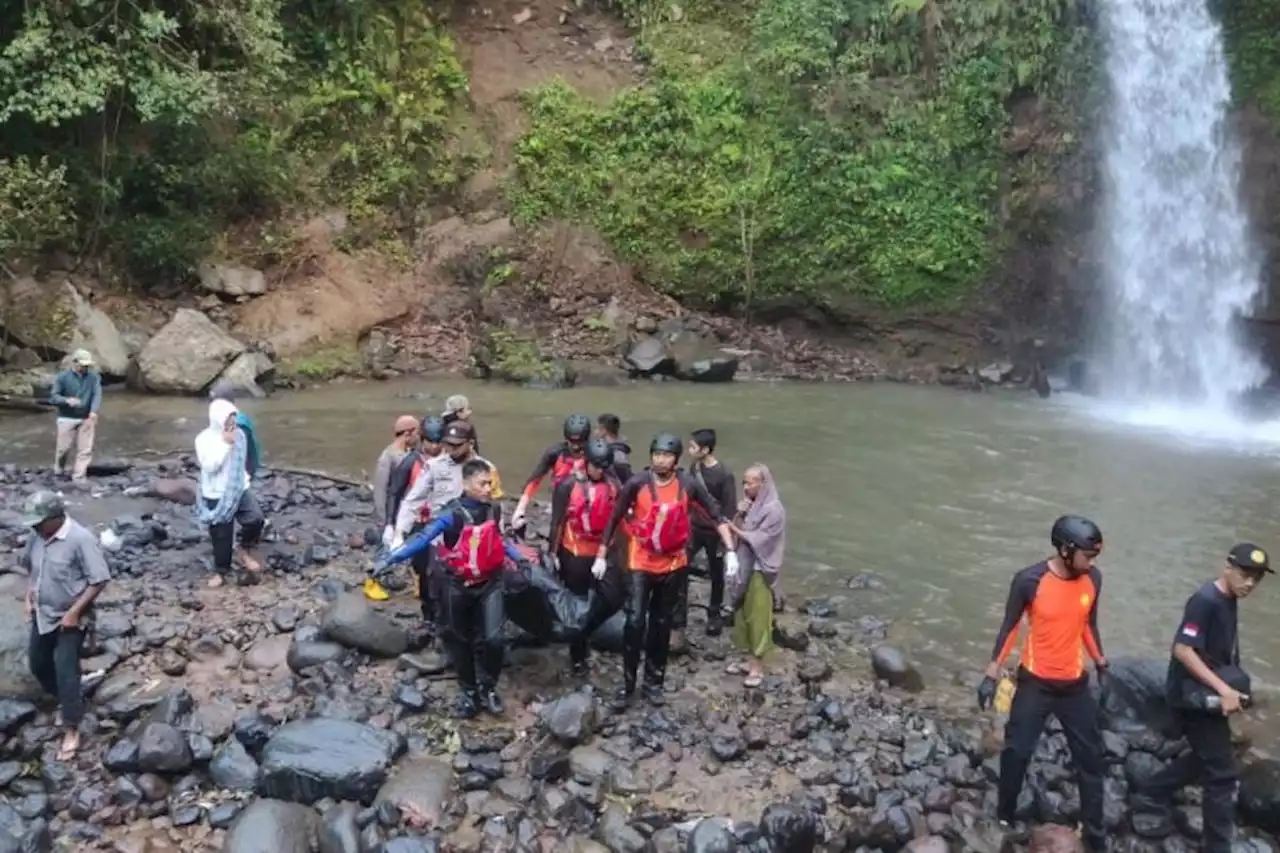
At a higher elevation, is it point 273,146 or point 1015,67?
point 1015,67

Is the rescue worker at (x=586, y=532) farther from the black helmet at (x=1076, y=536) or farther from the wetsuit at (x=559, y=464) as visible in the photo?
the black helmet at (x=1076, y=536)

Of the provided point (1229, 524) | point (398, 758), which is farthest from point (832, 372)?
point (398, 758)

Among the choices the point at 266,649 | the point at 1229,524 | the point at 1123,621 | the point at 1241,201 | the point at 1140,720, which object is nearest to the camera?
the point at 1140,720

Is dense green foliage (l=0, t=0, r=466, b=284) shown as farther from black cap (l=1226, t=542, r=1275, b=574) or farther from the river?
black cap (l=1226, t=542, r=1275, b=574)

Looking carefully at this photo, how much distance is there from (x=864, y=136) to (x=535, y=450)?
13.1m

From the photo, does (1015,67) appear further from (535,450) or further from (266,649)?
(266,649)

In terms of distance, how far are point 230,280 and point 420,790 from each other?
57.9 feet

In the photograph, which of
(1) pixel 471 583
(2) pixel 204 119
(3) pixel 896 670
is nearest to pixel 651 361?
(2) pixel 204 119

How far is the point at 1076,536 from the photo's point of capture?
19.8 feet

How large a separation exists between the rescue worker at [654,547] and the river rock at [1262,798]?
11.7ft

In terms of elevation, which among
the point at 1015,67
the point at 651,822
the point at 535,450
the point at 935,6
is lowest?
the point at 651,822

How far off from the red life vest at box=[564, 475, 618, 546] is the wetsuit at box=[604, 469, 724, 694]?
0.97ft

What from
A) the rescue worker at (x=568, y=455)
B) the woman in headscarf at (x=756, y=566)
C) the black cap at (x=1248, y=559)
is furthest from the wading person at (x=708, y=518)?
the black cap at (x=1248, y=559)

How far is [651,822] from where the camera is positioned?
21.6 ft
